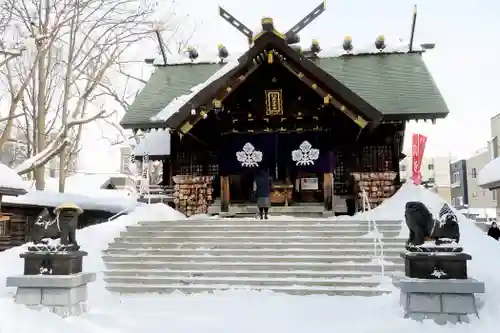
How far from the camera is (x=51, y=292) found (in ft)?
25.7

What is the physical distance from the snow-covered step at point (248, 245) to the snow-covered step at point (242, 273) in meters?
1.13

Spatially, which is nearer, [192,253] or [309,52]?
[192,253]

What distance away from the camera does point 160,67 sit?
22.1m

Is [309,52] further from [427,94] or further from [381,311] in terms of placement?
[381,311]

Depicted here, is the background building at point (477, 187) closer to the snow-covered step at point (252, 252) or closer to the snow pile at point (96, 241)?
the snow pile at point (96, 241)

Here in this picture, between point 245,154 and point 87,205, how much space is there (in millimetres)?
7223

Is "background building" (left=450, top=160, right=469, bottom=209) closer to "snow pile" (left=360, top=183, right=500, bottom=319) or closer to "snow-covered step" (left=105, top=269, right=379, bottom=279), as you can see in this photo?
"snow pile" (left=360, top=183, right=500, bottom=319)

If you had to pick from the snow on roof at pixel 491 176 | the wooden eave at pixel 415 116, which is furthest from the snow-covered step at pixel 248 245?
the wooden eave at pixel 415 116

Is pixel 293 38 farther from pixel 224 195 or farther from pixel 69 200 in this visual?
pixel 69 200

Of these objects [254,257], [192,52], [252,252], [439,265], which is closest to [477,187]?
[192,52]

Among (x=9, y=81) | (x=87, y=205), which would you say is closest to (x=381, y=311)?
(x=87, y=205)

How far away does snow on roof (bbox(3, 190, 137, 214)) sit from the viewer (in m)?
16.8

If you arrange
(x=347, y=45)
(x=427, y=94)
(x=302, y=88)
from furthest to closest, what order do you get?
(x=347, y=45)
(x=427, y=94)
(x=302, y=88)

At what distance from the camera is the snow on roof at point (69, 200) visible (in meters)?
16.8
